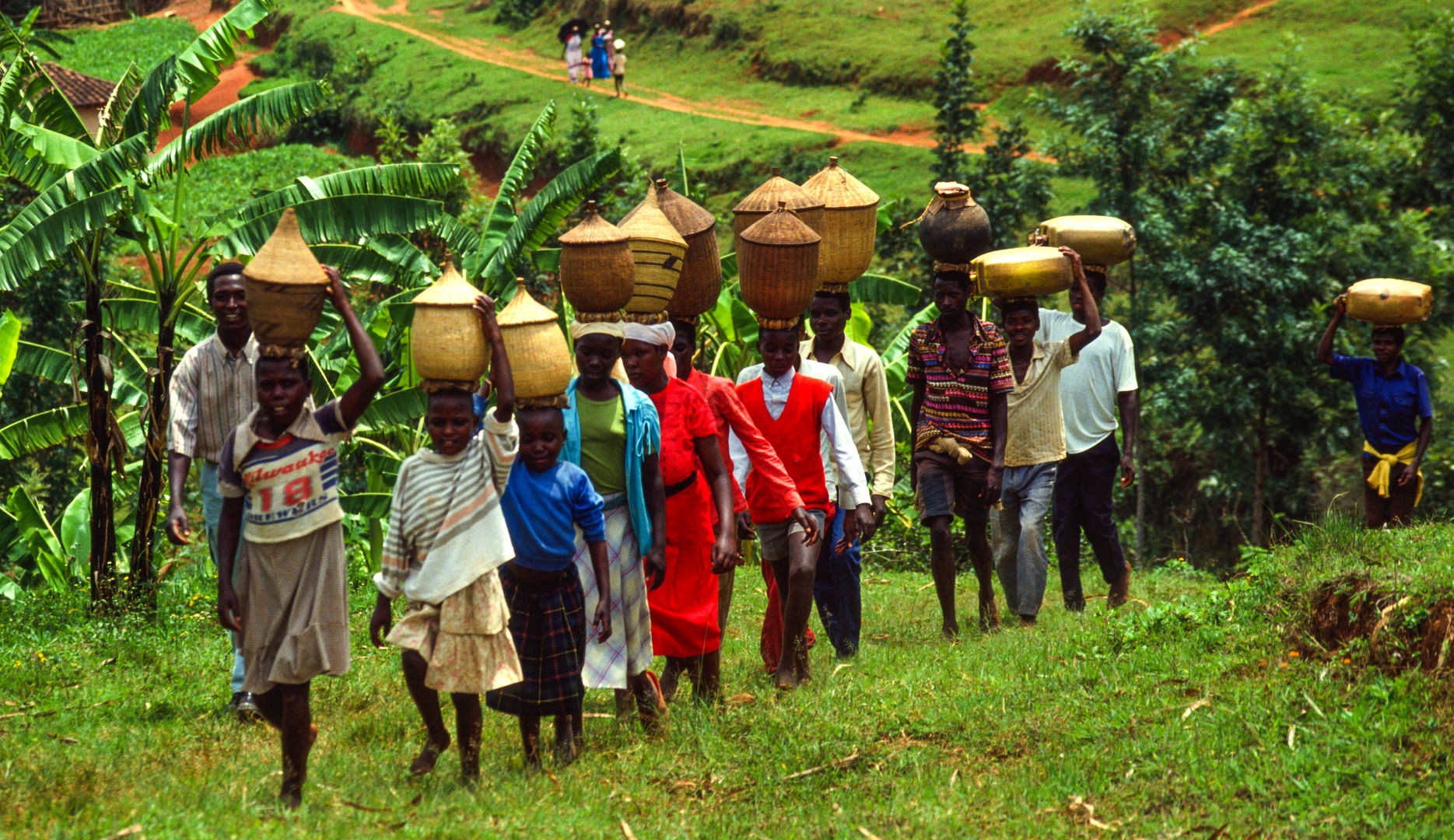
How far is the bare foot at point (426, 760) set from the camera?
4.82m

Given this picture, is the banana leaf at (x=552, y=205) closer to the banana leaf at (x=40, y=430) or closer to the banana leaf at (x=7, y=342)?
the banana leaf at (x=40, y=430)

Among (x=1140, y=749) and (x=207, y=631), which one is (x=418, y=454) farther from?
(x=207, y=631)

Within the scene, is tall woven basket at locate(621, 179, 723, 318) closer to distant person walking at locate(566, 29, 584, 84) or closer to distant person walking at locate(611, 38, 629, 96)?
distant person walking at locate(611, 38, 629, 96)

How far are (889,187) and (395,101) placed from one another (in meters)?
17.9

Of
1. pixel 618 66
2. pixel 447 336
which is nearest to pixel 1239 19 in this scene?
pixel 618 66

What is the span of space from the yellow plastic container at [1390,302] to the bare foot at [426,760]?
6.56 metres

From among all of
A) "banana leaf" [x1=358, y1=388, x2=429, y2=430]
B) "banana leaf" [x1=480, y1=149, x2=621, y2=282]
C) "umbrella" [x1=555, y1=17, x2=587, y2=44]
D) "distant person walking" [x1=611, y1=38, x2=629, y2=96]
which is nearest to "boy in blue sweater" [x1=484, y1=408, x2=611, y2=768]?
"banana leaf" [x1=358, y1=388, x2=429, y2=430]

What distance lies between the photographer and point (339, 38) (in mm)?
49750

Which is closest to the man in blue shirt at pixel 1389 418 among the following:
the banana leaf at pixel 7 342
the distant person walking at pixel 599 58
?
the banana leaf at pixel 7 342

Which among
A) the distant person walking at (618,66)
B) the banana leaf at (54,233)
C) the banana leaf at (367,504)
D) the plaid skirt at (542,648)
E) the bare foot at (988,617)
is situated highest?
the distant person walking at (618,66)

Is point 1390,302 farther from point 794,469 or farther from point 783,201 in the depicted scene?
point 794,469

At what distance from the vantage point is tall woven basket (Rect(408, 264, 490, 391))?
4426 millimetres

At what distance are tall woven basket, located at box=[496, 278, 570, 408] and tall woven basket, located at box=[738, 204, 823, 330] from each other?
1613 mm


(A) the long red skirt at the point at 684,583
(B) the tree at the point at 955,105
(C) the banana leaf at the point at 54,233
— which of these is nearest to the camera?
(A) the long red skirt at the point at 684,583
